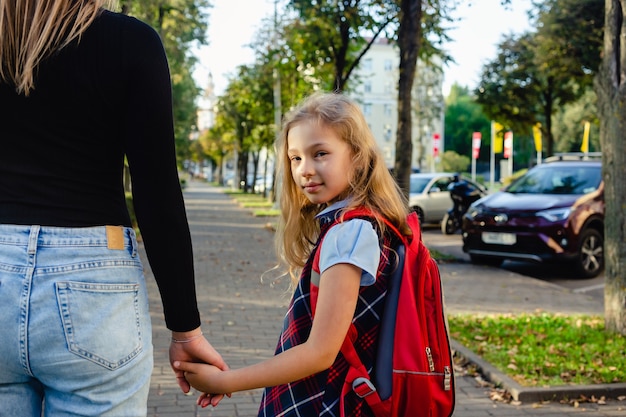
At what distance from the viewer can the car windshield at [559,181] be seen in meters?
12.4

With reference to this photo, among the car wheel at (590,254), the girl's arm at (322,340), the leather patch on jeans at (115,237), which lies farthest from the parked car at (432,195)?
the leather patch on jeans at (115,237)

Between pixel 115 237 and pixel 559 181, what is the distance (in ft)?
39.0

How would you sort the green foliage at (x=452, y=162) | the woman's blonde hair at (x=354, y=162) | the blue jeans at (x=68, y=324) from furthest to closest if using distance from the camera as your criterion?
the green foliage at (x=452, y=162)
the woman's blonde hair at (x=354, y=162)
the blue jeans at (x=68, y=324)

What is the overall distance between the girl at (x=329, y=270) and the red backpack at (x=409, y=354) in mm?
34

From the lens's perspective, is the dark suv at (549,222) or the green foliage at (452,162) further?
the green foliage at (452,162)

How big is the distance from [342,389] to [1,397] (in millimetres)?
783

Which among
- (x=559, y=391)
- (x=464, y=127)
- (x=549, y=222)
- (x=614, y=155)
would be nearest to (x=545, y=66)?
(x=549, y=222)

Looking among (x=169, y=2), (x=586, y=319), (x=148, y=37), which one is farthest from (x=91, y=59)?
(x=169, y=2)

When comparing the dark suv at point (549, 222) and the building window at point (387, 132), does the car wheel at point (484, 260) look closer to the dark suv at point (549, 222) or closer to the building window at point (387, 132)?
the dark suv at point (549, 222)

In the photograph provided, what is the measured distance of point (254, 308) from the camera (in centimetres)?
871

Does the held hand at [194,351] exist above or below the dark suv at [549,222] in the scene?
above

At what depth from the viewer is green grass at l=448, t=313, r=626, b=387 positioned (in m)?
5.61

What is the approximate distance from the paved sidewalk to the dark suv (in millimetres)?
491

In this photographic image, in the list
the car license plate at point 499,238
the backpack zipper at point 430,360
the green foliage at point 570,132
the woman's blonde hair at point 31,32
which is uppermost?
the green foliage at point 570,132
